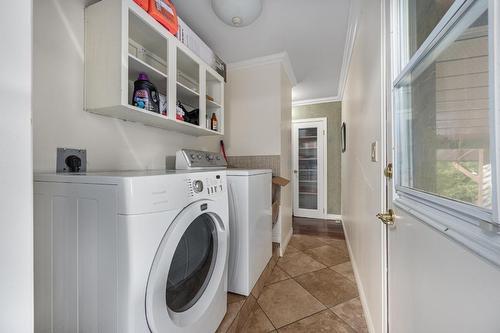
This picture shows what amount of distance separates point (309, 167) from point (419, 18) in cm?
343

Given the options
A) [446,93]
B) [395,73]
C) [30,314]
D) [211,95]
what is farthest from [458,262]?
[211,95]

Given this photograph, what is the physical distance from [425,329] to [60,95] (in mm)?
1812

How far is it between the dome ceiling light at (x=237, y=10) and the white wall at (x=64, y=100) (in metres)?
0.85

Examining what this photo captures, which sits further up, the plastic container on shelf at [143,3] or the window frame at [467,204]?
the plastic container on shelf at [143,3]

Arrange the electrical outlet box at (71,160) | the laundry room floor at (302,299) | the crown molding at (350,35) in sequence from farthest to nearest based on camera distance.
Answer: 1. the crown molding at (350,35)
2. the laundry room floor at (302,299)
3. the electrical outlet box at (71,160)

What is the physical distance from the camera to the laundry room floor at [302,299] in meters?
1.31

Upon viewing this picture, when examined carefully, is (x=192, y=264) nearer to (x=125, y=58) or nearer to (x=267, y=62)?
(x=125, y=58)

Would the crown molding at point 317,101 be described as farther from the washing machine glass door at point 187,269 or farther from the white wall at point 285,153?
the washing machine glass door at point 187,269

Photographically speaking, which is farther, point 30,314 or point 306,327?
point 306,327

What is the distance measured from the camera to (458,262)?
46cm

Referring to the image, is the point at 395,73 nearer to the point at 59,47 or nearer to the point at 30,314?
the point at 30,314

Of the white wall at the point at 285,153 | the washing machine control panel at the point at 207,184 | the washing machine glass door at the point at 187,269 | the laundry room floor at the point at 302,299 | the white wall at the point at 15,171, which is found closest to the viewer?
the white wall at the point at 15,171

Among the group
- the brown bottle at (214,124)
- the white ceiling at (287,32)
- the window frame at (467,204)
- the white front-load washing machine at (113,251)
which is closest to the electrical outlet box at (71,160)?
the white front-load washing machine at (113,251)

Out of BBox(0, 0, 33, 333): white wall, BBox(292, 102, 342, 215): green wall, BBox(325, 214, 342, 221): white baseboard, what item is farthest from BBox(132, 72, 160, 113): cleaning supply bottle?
BBox(325, 214, 342, 221): white baseboard
